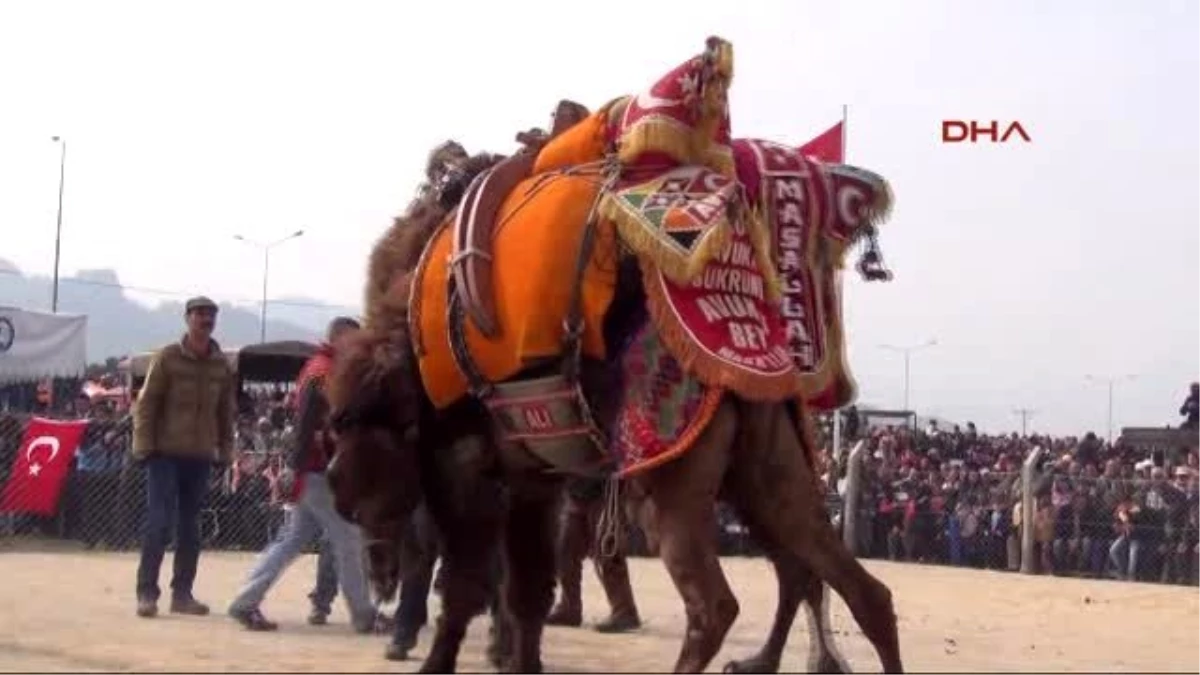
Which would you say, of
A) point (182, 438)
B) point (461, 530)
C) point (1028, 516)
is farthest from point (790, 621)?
point (1028, 516)

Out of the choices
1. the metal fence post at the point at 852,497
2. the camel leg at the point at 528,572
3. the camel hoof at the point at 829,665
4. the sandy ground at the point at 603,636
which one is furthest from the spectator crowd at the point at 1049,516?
the camel leg at the point at 528,572

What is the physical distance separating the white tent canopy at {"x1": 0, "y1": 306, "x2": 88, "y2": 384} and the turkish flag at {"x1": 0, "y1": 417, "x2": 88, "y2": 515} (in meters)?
8.36

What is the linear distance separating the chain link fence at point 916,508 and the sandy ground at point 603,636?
173cm

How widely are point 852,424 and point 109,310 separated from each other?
11731 centimetres

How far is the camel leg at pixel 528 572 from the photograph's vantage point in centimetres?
746

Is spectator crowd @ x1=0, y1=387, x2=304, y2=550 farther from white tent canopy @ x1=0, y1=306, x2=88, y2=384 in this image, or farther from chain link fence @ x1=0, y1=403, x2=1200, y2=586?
white tent canopy @ x1=0, y1=306, x2=88, y2=384

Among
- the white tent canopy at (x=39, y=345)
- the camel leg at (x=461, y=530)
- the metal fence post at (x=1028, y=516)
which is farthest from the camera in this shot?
the white tent canopy at (x=39, y=345)

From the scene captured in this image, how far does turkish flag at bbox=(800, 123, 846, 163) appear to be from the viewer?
34.8 feet

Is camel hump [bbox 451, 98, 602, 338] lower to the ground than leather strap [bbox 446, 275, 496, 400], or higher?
higher

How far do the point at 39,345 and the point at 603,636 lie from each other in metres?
18.6

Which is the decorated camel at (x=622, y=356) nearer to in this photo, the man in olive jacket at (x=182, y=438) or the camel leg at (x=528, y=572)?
the camel leg at (x=528, y=572)

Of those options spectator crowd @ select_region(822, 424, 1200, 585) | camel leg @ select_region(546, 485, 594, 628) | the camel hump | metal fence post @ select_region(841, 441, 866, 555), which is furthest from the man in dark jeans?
metal fence post @ select_region(841, 441, 866, 555)

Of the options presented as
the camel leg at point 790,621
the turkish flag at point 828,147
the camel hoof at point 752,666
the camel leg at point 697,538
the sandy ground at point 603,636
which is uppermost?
the turkish flag at point 828,147

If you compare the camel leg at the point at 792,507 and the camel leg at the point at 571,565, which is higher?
the camel leg at the point at 792,507
